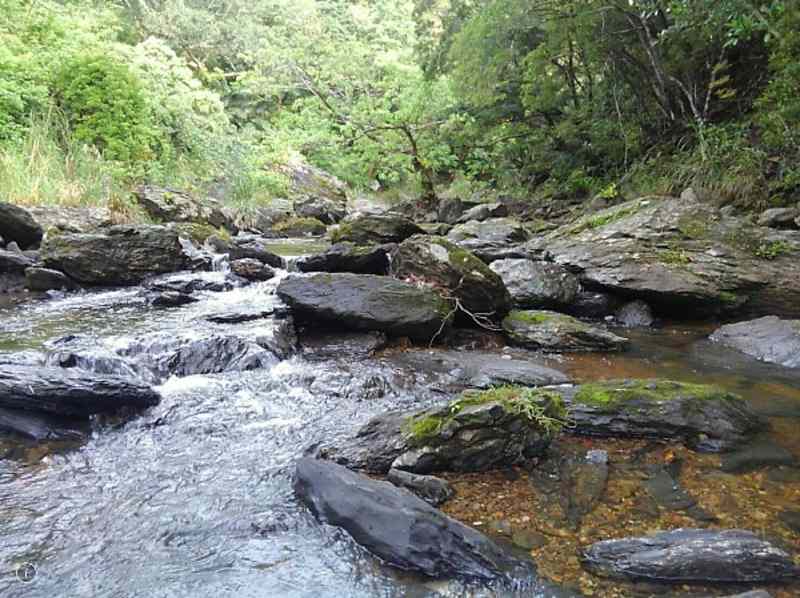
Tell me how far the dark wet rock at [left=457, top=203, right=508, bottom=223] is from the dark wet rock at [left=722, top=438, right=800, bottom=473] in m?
10.5

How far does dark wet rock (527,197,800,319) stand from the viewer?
6633 millimetres

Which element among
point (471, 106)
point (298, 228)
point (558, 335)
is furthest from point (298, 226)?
point (558, 335)

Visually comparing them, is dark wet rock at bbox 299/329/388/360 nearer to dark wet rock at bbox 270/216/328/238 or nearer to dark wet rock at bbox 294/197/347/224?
dark wet rock at bbox 270/216/328/238

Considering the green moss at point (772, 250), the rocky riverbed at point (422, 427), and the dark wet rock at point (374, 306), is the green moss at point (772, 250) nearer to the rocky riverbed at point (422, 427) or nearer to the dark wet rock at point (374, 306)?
the rocky riverbed at point (422, 427)

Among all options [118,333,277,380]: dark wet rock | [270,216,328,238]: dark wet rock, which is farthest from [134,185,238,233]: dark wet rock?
[118,333,277,380]: dark wet rock

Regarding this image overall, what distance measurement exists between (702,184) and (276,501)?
8.76 m

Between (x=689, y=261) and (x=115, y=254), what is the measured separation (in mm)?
7740

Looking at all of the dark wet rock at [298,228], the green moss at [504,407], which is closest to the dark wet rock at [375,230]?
the green moss at [504,407]

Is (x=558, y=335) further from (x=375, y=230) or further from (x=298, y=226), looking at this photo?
(x=298, y=226)

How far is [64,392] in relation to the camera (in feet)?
12.8

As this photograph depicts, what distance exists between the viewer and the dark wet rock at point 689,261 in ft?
21.8

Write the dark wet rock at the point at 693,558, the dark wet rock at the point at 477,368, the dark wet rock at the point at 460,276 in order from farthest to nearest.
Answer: the dark wet rock at the point at 460,276 → the dark wet rock at the point at 477,368 → the dark wet rock at the point at 693,558

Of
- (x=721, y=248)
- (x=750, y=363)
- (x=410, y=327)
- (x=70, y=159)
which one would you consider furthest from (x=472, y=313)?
(x=70, y=159)

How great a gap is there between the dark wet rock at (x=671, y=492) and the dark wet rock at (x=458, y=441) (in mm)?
608
